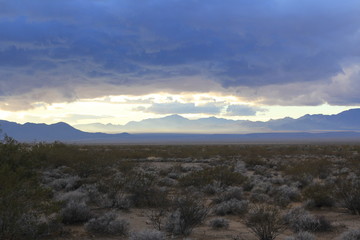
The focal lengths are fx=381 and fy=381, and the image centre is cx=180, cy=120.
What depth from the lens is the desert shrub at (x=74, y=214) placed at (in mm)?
11000

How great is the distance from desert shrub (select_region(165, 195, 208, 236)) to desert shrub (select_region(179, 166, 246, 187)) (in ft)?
23.3

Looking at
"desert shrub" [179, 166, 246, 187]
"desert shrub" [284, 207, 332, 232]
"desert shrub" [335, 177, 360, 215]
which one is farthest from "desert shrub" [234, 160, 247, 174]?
"desert shrub" [284, 207, 332, 232]

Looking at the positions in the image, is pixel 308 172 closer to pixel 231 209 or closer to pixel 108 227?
pixel 231 209

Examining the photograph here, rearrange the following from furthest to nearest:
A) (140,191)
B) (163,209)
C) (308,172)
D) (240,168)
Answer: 1. (240,168)
2. (308,172)
3. (140,191)
4. (163,209)

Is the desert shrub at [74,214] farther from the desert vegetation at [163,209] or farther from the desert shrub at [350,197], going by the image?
the desert shrub at [350,197]

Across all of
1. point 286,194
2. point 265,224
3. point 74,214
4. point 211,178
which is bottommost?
point 286,194

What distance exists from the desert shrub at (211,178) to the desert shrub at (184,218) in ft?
23.3

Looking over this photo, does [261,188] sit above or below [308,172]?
below

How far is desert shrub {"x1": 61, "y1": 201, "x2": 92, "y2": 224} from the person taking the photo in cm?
1100

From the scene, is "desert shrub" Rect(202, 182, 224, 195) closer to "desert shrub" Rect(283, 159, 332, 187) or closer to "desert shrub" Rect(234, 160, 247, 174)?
"desert shrub" Rect(283, 159, 332, 187)

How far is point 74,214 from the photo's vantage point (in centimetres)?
1109

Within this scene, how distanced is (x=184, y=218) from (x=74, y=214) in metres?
3.35

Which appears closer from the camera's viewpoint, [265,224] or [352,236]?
[352,236]

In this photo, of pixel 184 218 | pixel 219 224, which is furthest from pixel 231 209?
pixel 184 218
